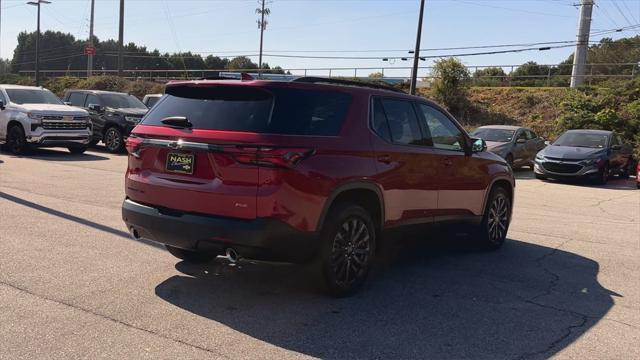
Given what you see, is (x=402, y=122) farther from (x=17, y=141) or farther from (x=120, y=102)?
(x=120, y=102)

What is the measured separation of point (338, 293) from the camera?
5.17m

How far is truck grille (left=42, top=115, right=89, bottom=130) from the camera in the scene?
16203 millimetres

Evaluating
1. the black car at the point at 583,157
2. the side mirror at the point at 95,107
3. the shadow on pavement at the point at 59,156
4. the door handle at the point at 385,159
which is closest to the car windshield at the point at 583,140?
the black car at the point at 583,157

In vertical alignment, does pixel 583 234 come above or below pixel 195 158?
below

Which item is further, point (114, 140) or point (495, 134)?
point (495, 134)

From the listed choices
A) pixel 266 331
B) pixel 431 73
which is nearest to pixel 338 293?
pixel 266 331

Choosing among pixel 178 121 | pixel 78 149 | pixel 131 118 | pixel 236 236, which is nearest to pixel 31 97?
pixel 78 149

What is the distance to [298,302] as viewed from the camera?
506 cm

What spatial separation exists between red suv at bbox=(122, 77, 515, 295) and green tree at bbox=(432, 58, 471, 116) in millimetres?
31531

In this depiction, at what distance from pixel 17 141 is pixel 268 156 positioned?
14486 mm

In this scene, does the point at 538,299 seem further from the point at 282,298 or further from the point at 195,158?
the point at 195,158

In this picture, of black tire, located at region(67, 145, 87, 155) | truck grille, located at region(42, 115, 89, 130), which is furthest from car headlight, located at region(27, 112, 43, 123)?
black tire, located at region(67, 145, 87, 155)

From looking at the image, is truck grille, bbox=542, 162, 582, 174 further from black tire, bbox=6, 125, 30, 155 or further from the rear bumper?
black tire, bbox=6, 125, 30, 155

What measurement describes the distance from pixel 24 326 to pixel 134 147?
1755 millimetres
